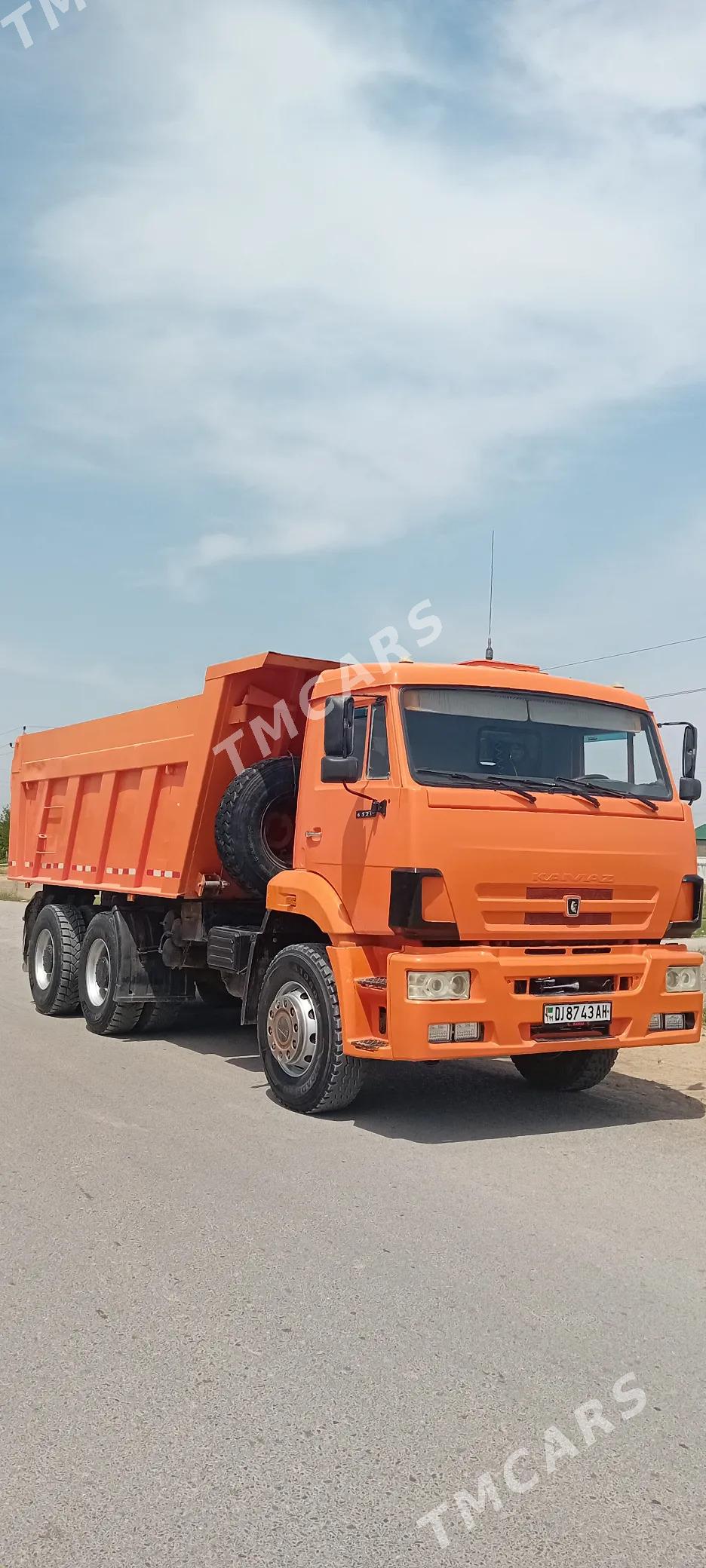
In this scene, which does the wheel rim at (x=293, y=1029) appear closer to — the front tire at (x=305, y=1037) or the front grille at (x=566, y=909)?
the front tire at (x=305, y=1037)

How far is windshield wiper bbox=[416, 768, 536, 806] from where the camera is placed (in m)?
6.77

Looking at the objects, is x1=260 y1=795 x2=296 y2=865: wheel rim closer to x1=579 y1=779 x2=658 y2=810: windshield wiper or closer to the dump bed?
the dump bed

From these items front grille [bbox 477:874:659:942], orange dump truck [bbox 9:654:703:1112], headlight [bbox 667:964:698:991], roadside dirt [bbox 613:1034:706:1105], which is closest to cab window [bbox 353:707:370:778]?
orange dump truck [bbox 9:654:703:1112]

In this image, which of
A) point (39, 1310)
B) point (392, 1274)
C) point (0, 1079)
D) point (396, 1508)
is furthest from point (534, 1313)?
point (0, 1079)

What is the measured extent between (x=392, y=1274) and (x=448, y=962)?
2.20 meters

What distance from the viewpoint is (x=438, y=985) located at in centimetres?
648

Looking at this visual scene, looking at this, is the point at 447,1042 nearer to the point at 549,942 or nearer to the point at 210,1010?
the point at 549,942

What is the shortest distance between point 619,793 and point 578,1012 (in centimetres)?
134

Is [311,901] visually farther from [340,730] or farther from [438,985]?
[438,985]

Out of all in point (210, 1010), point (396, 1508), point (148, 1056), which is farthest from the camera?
point (210, 1010)

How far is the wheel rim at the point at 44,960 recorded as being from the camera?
1205 centimetres

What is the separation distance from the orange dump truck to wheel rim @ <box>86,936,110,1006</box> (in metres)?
2.03

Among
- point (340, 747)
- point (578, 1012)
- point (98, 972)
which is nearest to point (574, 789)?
point (578, 1012)

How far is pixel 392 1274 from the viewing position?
14.7ft
